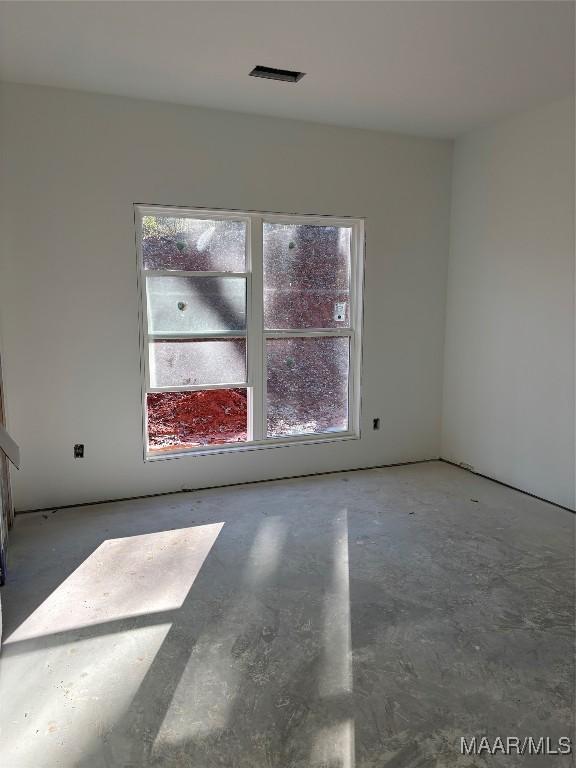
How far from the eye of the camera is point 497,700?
6.48 feet

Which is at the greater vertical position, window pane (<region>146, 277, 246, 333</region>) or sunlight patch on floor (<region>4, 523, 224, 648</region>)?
window pane (<region>146, 277, 246, 333</region>)

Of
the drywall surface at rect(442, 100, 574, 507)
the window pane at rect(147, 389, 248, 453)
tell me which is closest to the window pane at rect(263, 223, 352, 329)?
the window pane at rect(147, 389, 248, 453)

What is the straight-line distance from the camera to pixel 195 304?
397 cm

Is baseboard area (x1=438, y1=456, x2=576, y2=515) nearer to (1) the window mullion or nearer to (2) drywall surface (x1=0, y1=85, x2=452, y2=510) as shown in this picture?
(2) drywall surface (x1=0, y1=85, x2=452, y2=510)

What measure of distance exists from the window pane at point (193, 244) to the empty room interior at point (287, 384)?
0.05 feet

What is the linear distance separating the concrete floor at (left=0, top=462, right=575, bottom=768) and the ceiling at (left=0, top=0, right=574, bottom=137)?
269 cm

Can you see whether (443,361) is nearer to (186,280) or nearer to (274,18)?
(186,280)

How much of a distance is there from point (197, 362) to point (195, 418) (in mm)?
438

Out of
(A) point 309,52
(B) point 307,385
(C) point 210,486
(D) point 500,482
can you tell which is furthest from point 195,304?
(D) point 500,482

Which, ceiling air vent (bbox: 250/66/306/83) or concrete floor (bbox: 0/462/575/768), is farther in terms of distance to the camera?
ceiling air vent (bbox: 250/66/306/83)

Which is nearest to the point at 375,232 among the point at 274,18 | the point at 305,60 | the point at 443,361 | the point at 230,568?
the point at 443,361

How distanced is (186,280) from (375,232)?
5.23ft

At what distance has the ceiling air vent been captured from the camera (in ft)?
10.2

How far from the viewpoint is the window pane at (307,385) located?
4.32 metres
